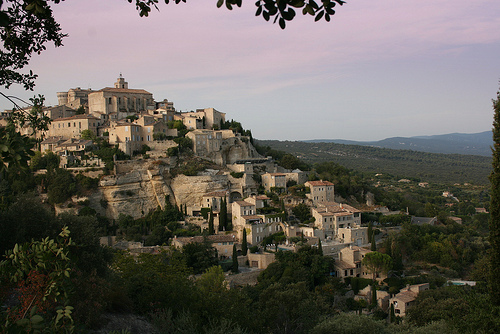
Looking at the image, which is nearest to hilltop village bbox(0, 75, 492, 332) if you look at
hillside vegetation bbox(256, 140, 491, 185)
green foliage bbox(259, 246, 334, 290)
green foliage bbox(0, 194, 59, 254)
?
green foliage bbox(259, 246, 334, 290)

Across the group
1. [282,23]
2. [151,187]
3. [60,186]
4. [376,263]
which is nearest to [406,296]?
[376,263]

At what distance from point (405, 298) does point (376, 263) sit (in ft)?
13.7

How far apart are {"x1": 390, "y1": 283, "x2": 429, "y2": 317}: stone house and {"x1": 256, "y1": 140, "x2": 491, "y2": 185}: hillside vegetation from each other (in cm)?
7955

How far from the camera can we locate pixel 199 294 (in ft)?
40.7

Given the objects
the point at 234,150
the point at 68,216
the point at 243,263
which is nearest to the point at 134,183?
the point at 234,150

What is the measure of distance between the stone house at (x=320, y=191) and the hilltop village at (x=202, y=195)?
90 mm

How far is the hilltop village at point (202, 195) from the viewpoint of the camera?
32.2m

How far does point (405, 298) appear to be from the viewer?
25953mm

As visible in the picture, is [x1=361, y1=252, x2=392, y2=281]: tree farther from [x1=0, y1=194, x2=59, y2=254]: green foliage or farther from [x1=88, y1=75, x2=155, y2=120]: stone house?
[x1=88, y1=75, x2=155, y2=120]: stone house

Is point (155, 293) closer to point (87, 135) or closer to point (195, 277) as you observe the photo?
point (195, 277)

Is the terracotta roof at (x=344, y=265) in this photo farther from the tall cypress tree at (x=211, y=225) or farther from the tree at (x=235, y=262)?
the tall cypress tree at (x=211, y=225)

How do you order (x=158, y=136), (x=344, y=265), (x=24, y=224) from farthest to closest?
(x=158, y=136) → (x=344, y=265) → (x=24, y=224)

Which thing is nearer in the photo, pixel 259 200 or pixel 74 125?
pixel 259 200

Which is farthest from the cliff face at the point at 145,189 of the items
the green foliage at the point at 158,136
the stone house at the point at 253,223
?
the stone house at the point at 253,223
